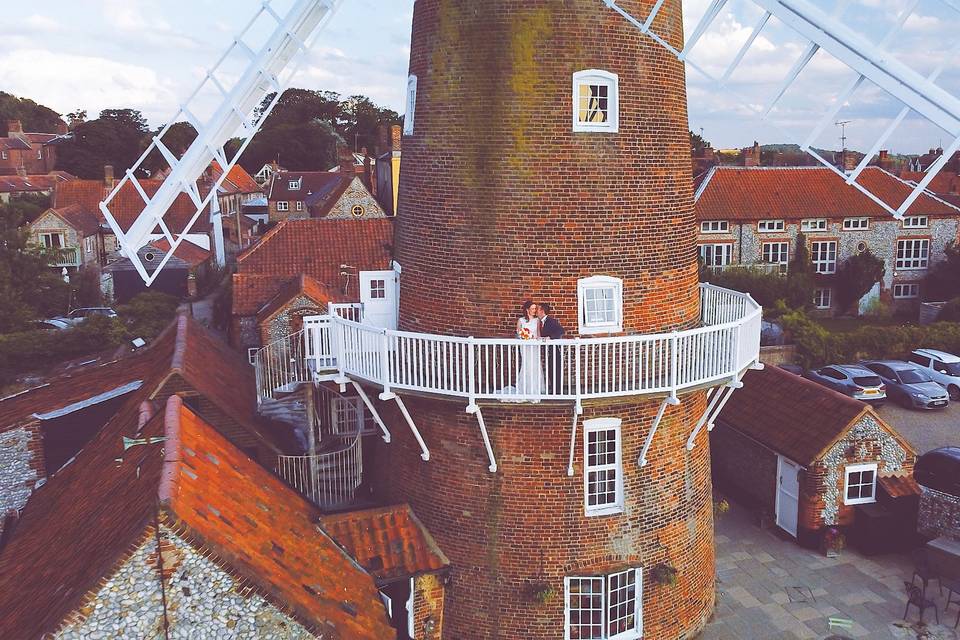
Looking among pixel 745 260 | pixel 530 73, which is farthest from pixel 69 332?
pixel 745 260

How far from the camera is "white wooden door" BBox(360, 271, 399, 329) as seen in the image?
41.2ft

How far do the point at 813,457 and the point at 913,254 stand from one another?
34612mm

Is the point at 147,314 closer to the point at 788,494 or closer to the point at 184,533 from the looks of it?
the point at 788,494

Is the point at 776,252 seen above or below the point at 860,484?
above

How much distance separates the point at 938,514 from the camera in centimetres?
1505

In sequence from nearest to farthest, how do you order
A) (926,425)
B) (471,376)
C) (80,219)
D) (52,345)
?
(471,376), (926,425), (52,345), (80,219)

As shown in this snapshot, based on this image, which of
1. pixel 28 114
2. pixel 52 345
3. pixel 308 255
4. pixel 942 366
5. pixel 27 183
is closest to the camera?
pixel 308 255

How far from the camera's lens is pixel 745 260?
4244 centimetres

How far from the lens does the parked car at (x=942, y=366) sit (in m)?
27.3

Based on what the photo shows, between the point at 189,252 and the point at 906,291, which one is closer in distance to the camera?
the point at 906,291

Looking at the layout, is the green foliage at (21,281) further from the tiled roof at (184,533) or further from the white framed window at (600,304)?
the white framed window at (600,304)

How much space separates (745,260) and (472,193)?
34.6 meters

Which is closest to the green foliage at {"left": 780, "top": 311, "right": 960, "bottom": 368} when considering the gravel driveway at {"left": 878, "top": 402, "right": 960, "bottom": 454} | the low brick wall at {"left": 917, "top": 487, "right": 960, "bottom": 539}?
the gravel driveway at {"left": 878, "top": 402, "right": 960, "bottom": 454}

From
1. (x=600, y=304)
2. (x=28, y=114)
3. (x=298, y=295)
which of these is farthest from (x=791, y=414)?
(x=28, y=114)
